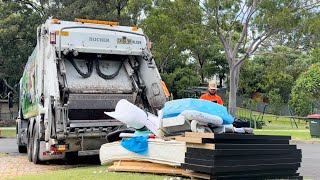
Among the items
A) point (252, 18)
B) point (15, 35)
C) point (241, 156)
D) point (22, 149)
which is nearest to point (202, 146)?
point (241, 156)

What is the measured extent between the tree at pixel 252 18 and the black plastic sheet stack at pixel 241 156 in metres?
16.9

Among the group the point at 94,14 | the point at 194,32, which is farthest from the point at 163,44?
the point at 94,14

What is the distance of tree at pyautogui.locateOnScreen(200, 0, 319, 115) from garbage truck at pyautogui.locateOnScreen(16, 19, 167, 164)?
1302cm

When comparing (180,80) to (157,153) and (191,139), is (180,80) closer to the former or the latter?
(157,153)

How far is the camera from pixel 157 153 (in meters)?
7.20

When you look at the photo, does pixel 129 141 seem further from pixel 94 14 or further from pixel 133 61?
pixel 94 14

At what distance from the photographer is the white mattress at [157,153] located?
22.3 ft

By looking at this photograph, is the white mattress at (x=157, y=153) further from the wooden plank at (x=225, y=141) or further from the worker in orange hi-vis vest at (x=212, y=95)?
the worker in orange hi-vis vest at (x=212, y=95)

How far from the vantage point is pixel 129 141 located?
25.4ft

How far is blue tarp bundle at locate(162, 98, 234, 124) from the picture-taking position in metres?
6.96

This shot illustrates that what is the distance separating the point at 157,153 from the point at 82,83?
4.19 meters

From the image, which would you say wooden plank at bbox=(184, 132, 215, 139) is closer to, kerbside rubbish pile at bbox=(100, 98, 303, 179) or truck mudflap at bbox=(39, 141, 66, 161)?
kerbside rubbish pile at bbox=(100, 98, 303, 179)

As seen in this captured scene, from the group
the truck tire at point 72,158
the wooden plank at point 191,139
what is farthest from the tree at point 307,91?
the wooden plank at point 191,139

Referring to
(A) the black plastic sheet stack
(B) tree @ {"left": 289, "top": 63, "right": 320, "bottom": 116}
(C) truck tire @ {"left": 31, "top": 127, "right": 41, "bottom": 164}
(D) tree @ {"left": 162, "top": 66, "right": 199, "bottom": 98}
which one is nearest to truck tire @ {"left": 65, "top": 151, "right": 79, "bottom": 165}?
(C) truck tire @ {"left": 31, "top": 127, "right": 41, "bottom": 164}
